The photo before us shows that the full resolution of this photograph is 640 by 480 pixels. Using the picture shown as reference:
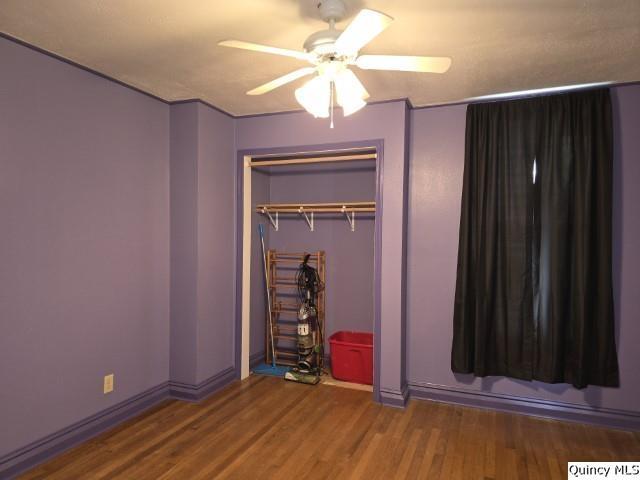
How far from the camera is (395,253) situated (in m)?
3.20

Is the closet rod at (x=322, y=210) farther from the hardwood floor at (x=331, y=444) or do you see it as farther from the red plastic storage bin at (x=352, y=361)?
the hardwood floor at (x=331, y=444)

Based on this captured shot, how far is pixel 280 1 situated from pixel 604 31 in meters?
1.62

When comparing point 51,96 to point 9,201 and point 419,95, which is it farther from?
point 419,95

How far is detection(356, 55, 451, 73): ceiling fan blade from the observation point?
5.42ft

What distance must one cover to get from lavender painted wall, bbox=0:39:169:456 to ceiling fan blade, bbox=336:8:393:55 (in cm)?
183

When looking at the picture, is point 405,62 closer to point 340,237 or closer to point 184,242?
point 184,242

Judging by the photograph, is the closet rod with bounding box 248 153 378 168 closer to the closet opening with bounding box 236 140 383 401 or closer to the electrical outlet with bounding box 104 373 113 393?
the closet opening with bounding box 236 140 383 401

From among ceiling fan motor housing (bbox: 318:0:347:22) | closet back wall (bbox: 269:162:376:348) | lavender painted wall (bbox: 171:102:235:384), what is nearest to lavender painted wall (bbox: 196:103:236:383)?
lavender painted wall (bbox: 171:102:235:384)

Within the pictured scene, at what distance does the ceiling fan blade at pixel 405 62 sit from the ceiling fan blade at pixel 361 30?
0.10 m

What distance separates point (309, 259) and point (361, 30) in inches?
111

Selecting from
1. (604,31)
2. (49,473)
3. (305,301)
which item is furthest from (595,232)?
(49,473)

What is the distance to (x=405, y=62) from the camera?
1.69 meters

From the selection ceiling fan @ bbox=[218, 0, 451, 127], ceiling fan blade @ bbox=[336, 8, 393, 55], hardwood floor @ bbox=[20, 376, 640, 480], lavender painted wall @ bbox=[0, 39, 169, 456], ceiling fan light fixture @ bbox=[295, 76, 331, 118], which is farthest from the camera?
hardwood floor @ bbox=[20, 376, 640, 480]

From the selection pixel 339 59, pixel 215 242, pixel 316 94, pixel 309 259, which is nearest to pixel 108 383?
pixel 215 242
